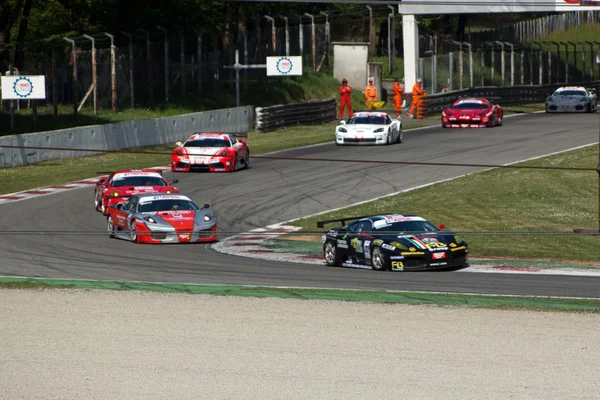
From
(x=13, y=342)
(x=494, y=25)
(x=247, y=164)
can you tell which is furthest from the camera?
(x=494, y=25)

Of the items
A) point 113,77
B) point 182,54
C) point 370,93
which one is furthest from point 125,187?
point 370,93

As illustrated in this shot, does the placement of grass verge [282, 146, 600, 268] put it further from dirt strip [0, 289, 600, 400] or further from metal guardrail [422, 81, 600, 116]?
metal guardrail [422, 81, 600, 116]

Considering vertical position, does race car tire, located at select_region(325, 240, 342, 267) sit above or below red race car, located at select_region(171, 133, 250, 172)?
below

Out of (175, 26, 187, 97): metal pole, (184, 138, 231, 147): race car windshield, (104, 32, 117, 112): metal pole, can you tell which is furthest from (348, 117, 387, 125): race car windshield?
(104, 32, 117, 112): metal pole

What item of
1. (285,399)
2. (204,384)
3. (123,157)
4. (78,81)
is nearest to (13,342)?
(204,384)

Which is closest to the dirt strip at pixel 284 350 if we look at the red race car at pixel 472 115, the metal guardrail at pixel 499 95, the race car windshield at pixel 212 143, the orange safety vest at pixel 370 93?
the race car windshield at pixel 212 143

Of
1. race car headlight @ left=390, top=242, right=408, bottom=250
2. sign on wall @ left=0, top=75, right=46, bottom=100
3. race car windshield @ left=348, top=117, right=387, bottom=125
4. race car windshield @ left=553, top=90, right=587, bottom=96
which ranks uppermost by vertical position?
sign on wall @ left=0, top=75, right=46, bottom=100

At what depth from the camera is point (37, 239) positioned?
23953mm

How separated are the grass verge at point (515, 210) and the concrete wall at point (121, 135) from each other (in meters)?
7.98

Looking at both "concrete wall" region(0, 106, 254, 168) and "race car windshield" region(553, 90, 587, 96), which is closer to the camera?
"concrete wall" region(0, 106, 254, 168)

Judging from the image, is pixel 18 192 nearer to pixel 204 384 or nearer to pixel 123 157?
pixel 123 157

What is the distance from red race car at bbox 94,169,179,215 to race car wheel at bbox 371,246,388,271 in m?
7.40

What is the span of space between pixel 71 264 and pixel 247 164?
14530 millimetres

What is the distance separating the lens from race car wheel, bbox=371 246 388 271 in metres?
21.0
